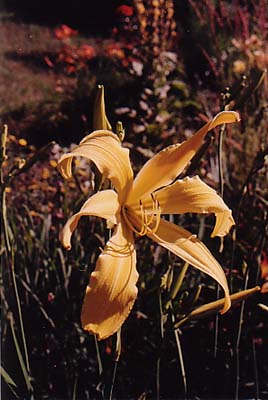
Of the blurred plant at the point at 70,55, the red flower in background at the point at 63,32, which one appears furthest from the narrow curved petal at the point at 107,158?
the red flower in background at the point at 63,32

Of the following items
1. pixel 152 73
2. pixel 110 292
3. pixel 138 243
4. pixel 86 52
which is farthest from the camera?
pixel 86 52

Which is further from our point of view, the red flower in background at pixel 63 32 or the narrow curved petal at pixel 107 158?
the red flower in background at pixel 63 32

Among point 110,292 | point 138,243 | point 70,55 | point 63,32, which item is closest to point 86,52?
point 70,55

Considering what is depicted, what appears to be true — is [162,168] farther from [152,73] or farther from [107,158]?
[152,73]

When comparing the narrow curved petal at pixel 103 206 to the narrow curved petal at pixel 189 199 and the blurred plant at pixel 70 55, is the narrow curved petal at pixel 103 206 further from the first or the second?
the blurred plant at pixel 70 55

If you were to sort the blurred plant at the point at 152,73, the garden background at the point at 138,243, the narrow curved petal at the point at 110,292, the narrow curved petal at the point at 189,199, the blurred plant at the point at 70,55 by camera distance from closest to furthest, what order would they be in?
the narrow curved petal at the point at 110,292 < the narrow curved petal at the point at 189,199 < the garden background at the point at 138,243 < the blurred plant at the point at 152,73 < the blurred plant at the point at 70,55

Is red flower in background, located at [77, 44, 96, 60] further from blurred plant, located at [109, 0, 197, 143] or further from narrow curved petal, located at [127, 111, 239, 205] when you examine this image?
narrow curved petal, located at [127, 111, 239, 205]

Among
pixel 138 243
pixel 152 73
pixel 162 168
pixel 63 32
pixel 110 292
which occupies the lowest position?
pixel 138 243

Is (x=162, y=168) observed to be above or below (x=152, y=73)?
below
